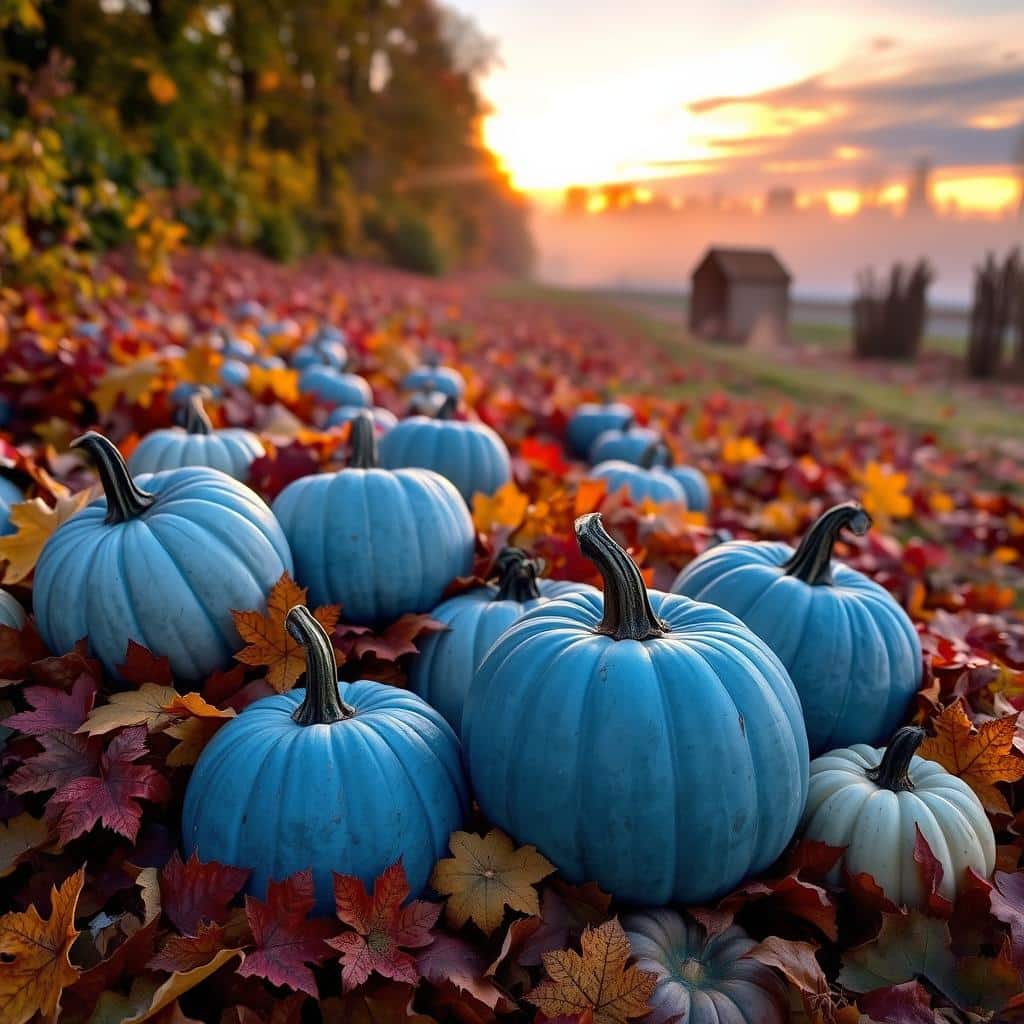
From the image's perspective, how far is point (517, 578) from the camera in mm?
2582

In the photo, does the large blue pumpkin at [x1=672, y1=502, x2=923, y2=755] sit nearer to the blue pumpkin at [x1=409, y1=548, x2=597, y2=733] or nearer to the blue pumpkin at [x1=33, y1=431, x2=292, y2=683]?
the blue pumpkin at [x1=409, y1=548, x2=597, y2=733]

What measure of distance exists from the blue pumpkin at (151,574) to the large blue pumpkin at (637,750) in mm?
786

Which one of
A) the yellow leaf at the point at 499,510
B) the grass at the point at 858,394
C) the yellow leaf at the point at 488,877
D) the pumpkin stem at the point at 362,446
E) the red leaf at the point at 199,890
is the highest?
the pumpkin stem at the point at 362,446

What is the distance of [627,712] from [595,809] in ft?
0.68

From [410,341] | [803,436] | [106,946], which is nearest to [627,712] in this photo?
[106,946]

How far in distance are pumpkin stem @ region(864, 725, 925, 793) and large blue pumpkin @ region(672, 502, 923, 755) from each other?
31 cm

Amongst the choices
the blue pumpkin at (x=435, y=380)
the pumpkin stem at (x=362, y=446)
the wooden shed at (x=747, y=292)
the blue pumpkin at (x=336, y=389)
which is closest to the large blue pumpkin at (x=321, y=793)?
the pumpkin stem at (x=362, y=446)

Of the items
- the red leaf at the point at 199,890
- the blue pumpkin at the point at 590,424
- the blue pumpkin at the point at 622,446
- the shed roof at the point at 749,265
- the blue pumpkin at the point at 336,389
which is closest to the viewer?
the red leaf at the point at 199,890

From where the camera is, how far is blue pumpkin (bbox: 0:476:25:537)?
2729mm

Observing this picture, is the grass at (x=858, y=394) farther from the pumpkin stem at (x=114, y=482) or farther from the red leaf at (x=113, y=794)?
the red leaf at (x=113, y=794)

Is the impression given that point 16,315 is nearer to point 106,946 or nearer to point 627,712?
point 106,946

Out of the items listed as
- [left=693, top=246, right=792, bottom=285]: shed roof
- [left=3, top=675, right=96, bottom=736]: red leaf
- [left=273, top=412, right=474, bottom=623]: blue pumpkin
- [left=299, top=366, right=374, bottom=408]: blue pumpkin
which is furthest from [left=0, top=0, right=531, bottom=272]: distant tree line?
[left=693, top=246, right=792, bottom=285]: shed roof

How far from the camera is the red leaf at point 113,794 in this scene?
1852 millimetres

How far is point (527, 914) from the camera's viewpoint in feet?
5.98
